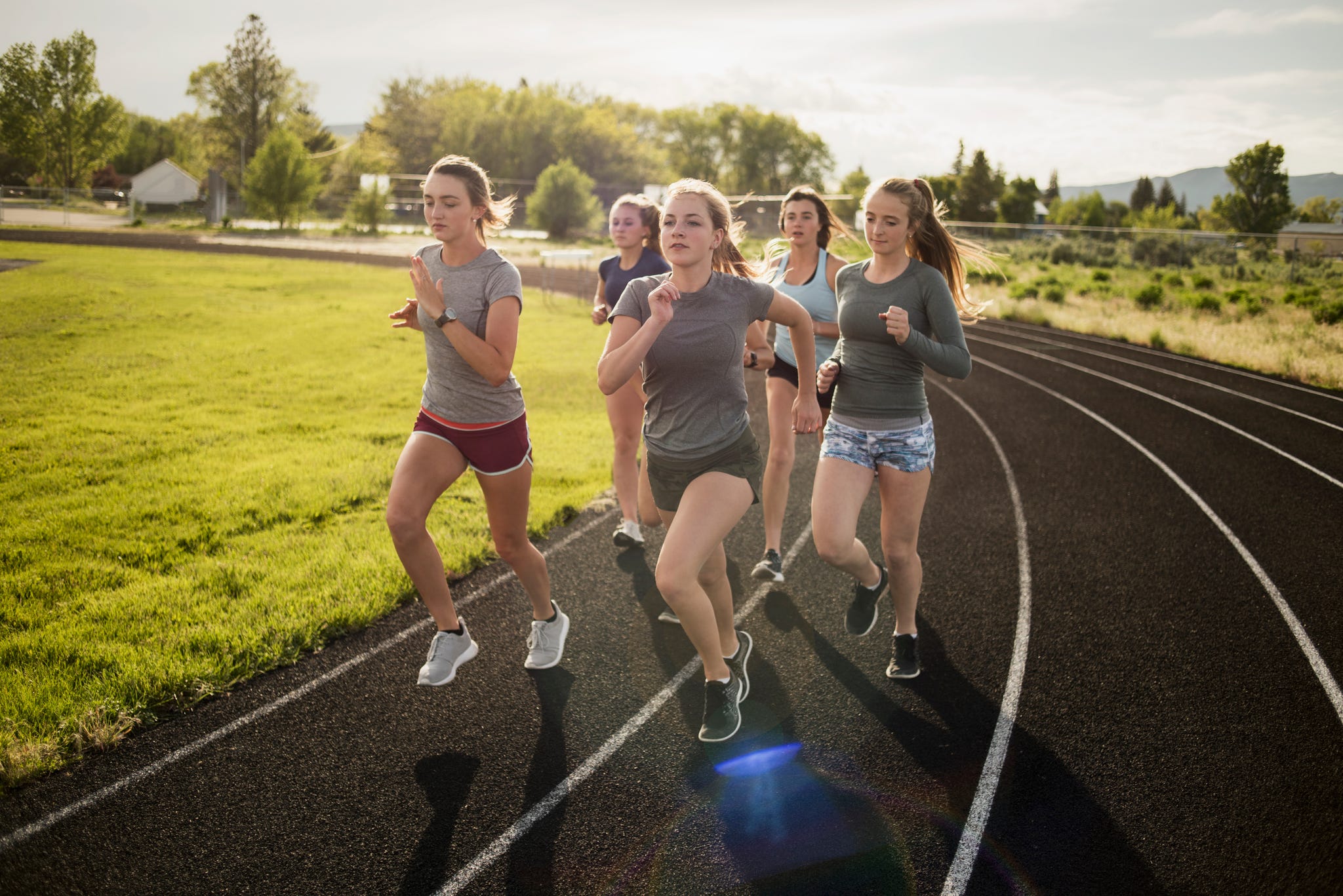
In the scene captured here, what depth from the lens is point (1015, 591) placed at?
6043 millimetres

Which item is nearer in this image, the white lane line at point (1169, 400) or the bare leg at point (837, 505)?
the bare leg at point (837, 505)

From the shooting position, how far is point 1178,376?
52.5 ft

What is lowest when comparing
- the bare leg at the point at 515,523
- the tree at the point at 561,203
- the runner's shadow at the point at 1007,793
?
the runner's shadow at the point at 1007,793

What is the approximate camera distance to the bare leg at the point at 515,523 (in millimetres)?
4094

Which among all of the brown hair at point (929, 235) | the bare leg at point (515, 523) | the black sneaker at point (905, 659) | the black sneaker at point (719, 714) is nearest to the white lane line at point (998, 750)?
the black sneaker at point (905, 659)

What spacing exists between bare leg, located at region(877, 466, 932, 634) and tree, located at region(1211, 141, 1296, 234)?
39949 mm

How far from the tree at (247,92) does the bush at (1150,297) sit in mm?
60203

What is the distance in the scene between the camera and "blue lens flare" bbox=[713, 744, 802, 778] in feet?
12.4

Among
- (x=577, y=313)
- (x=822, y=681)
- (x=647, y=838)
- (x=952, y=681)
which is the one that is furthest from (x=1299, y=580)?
(x=577, y=313)

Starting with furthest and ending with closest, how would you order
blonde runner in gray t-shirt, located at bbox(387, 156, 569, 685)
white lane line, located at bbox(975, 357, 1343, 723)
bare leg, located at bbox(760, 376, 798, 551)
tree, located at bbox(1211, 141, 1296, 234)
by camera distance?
tree, located at bbox(1211, 141, 1296, 234) < bare leg, located at bbox(760, 376, 798, 551) < white lane line, located at bbox(975, 357, 1343, 723) < blonde runner in gray t-shirt, located at bbox(387, 156, 569, 685)

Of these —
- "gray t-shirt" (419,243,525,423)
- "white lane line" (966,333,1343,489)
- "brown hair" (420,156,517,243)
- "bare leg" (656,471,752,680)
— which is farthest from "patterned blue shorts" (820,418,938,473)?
"white lane line" (966,333,1343,489)

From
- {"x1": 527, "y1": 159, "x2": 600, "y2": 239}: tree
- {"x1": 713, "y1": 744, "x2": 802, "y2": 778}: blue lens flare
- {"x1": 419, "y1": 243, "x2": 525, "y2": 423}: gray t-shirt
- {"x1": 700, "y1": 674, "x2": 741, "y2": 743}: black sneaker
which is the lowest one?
{"x1": 713, "y1": 744, "x2": 802, "y2": 778}: blue lens flare

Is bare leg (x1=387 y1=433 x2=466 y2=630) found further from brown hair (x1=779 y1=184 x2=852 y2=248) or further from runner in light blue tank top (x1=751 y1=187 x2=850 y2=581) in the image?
brown hair (x1=779 y1=184 x2=852 y2=248)

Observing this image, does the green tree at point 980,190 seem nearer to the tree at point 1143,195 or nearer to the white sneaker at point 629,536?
the tree at point 1143,195
